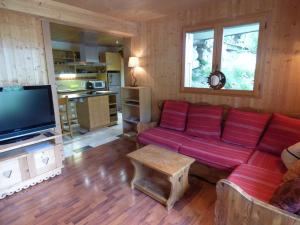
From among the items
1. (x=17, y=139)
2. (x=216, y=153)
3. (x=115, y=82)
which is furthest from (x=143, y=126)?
(x=115, y=82)

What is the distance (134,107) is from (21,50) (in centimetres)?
226

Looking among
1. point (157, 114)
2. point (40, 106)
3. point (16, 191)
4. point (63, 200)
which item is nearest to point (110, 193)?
point (63, 200)

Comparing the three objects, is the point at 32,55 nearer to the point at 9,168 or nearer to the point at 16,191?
the point at 9,168

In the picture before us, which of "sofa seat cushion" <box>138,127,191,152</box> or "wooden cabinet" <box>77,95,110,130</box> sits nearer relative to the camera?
"sofa seat cushion" <box>138,127,191,152</box>

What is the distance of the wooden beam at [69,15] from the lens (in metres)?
2.32

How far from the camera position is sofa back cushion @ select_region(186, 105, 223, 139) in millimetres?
2728

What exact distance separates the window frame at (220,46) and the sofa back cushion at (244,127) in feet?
1.15

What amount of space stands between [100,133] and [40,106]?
6.75ft

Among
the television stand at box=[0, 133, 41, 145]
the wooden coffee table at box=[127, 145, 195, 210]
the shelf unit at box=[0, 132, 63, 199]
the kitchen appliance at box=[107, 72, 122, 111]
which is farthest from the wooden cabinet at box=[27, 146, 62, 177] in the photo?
the kitchen appliance at box=[107, 72, 122, 111]

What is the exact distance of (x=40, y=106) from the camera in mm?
2600

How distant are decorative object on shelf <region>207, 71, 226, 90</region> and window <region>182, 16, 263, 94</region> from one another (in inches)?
2.1

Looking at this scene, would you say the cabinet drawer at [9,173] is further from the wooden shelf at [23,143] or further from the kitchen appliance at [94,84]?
the kitchen appliance at [94,84]

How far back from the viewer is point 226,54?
281cm

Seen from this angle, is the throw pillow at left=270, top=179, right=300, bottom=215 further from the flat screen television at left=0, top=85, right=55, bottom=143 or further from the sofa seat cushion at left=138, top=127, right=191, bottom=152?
the flat screen television at left=0, top=85, right=55, bottom=143
